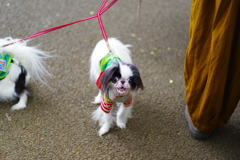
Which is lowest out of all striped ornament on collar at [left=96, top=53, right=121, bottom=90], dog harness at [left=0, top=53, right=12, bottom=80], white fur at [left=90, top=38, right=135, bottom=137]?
white fur at [left=90, top=38, right=135, bottom=137]

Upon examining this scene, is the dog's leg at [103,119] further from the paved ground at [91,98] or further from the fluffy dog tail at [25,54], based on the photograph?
the fluffy dog tail at [25,54]

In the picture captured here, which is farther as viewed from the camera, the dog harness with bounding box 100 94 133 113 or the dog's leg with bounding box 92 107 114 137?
the dog's leg with bounding box 92 107 114 137

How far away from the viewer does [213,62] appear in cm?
185

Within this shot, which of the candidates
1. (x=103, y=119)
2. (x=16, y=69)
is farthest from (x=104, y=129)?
(x=16, y=69)

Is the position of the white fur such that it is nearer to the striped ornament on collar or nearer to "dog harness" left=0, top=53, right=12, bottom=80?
the striped ornament on collar

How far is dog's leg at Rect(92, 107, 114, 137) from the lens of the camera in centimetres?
233

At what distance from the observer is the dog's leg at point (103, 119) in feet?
7.65

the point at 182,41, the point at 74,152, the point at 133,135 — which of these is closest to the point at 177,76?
the point at 182,41

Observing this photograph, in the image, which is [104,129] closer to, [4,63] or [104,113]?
[104,113]

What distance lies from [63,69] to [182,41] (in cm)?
176

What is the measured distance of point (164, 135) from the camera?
2.40 metres

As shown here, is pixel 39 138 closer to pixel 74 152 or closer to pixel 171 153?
pixel 74 152

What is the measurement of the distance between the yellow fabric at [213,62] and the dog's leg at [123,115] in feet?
1.92

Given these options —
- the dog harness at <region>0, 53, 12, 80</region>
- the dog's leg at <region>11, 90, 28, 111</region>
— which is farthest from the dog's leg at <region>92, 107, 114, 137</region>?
the dog harness at <region>0, 53, 12, 80</region>
